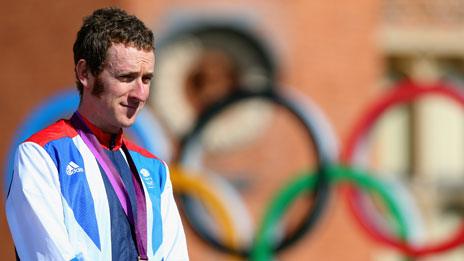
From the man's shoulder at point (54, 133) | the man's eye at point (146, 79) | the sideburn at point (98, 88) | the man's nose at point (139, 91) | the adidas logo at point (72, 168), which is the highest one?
the man's eye at point (146, 79)

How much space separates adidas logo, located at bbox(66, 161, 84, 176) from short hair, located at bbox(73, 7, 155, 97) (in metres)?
0.25

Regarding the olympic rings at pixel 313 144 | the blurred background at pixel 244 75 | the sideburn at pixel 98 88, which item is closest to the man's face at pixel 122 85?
the sideburn at pixel 98 88

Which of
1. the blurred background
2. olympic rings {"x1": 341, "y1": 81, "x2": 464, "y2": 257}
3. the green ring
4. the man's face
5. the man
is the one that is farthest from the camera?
the blurred background

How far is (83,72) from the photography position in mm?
3662

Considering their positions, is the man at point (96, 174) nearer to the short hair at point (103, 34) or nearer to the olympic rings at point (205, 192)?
the short hair at point (103, 34)

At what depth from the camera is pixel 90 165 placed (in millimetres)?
3662

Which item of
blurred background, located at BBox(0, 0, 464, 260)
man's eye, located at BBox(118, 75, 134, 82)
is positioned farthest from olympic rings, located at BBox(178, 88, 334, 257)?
man's eye, located at BBox(118, 75, 134, 82)

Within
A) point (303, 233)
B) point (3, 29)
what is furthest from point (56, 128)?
point (3, 29)

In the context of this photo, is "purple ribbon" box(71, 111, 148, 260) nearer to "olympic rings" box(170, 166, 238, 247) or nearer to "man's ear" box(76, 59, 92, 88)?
"man's ear" box(76, 59, 92, 88)

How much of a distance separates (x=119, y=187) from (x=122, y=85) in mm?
271

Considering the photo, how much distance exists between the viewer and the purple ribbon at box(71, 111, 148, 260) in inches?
144

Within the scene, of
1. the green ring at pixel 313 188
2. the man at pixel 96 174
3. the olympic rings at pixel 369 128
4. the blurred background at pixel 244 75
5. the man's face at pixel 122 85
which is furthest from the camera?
the blurred background at pixel 244 75

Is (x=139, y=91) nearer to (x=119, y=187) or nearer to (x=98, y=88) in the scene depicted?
(x=98, y=88)

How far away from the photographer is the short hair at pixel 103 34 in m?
3.59
